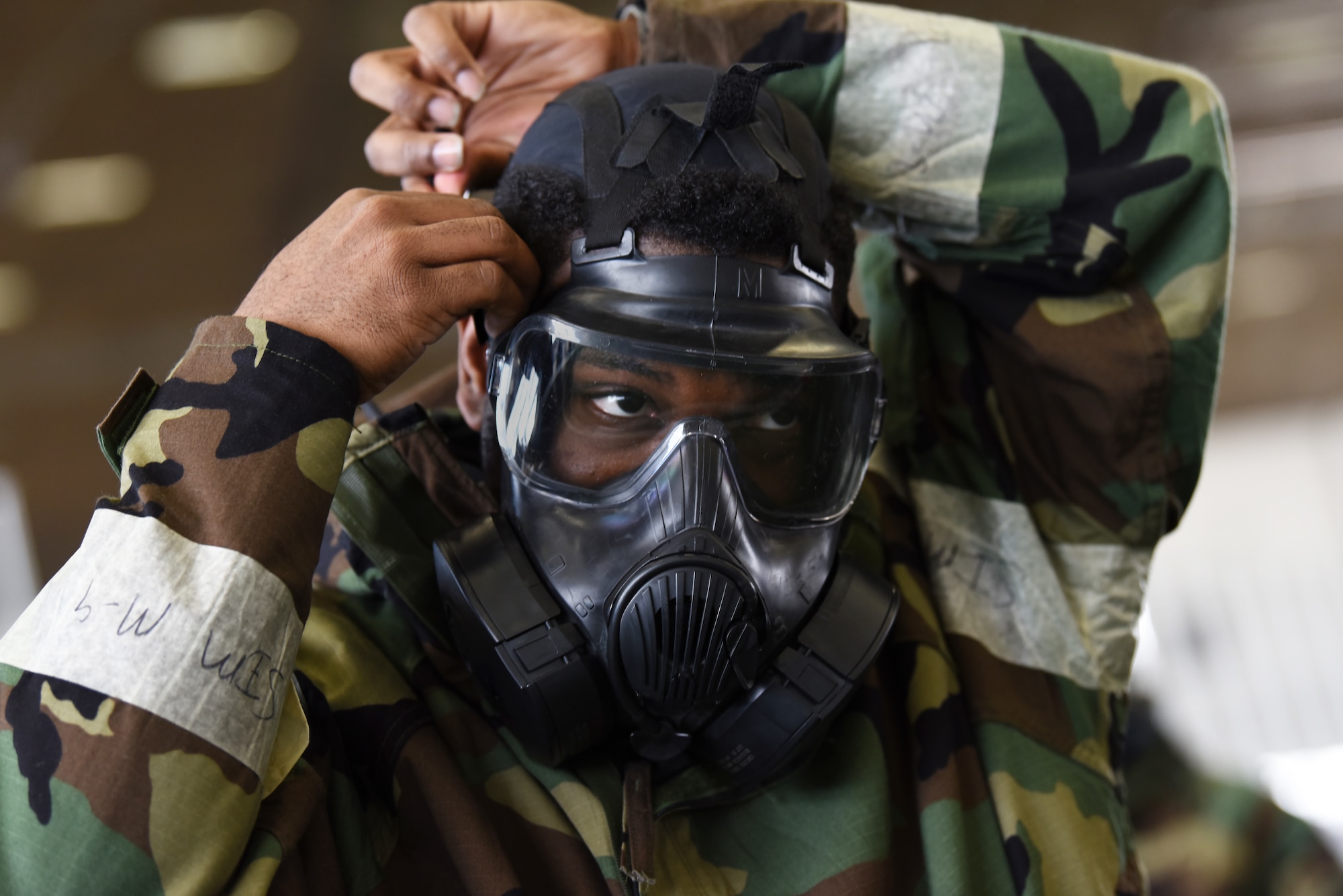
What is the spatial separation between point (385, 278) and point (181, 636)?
14.6 inches

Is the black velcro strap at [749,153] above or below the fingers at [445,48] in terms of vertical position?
below

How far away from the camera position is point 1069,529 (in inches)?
58.8

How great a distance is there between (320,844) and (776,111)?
0.91 metres

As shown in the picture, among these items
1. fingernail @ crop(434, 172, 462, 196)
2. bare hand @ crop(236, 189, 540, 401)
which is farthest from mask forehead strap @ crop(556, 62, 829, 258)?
fingernail @ crop(434, 172, 462, 196)

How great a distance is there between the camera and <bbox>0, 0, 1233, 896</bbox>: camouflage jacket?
0.88 m

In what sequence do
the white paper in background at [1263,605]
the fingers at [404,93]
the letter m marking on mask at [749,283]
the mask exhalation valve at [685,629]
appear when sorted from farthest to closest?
the white paper in background at [1263,605] < the fingers at [404,93] < the letter m marking on mask at [749,283] < the mask exhalation valve at [685,629]

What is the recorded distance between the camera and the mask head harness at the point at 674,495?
3.41ft

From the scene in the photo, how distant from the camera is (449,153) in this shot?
1.33 metres

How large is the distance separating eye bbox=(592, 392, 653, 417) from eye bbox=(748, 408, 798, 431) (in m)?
0.11

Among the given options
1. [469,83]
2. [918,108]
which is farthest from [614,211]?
[918,108]

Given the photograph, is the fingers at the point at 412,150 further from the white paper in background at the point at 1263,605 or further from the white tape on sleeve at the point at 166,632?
the white paper in background at the point at 1263,605

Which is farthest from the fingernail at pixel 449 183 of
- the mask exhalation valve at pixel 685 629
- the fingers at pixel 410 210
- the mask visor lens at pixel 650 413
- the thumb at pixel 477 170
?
the mask exhalation valve at pixel 685 629

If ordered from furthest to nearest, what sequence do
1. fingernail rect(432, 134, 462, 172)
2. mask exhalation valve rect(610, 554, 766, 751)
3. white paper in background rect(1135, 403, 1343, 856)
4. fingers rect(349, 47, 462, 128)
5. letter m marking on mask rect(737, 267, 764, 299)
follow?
white paper in background rect(1135, 403, 1343, 856) → fingers rect(349, 47, 462, 128) → fingernail rect(432, 134, 462, 172) → letter m marking on mask rect(737, 267, 764, 299) → mask exhalation valve rect(610, 554, 766, 751)

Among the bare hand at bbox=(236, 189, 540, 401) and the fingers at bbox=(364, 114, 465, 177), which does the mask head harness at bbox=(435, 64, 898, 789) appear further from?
the fingers at bbox=(364, 114, 465, 177)
